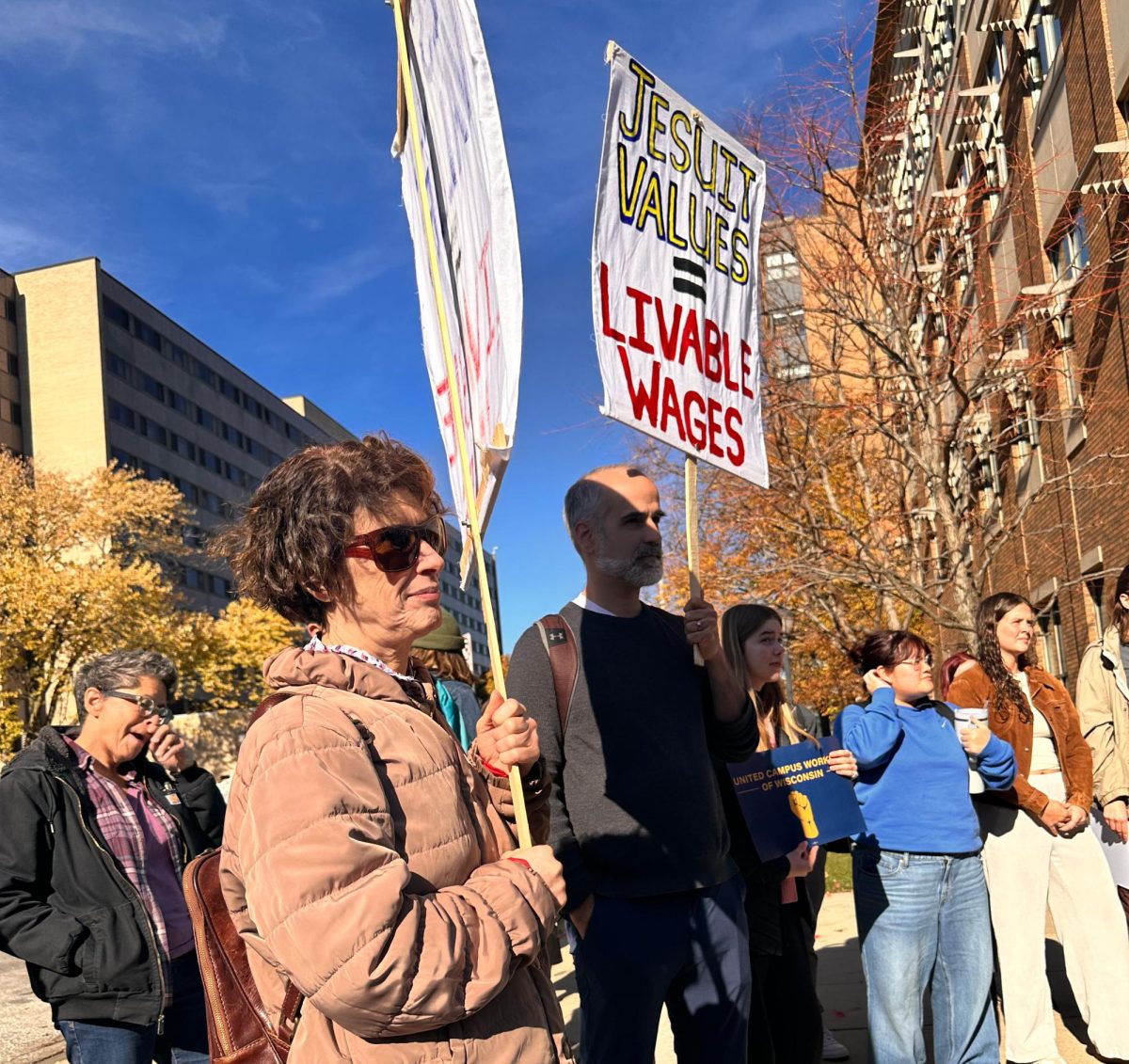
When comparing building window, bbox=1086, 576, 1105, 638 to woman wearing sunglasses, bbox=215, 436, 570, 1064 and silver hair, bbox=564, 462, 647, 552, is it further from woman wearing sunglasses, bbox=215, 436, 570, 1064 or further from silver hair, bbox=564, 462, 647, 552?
woman wearing sunglasses, bbox=215, 436, 570, 1064

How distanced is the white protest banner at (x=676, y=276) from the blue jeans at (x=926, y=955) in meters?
1.84

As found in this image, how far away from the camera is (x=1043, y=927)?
539cm

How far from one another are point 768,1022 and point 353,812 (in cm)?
319

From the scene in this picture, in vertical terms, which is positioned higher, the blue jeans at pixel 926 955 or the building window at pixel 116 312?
the building window at pixel 116 312

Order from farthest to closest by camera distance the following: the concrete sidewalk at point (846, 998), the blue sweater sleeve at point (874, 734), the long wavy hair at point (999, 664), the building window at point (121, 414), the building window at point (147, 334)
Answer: the building window at point (147, 334) → the building window at point (121, 414) → the concrete sidewalk at point (846, 998) → the long wavy hair at point (999, 664) → the blue sweater sleeve at point (874, 734)

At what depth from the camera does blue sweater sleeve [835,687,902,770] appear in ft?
15.9

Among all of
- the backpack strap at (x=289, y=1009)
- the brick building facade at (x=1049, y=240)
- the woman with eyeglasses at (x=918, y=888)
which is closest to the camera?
the backpack strap at (x=289, y=1009)

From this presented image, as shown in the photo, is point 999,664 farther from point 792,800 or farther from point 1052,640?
point 1052,640

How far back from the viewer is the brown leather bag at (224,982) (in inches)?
85.9

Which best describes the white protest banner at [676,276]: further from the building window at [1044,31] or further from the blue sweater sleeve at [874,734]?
the building window at [1044,31]

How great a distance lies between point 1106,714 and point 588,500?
123 inches

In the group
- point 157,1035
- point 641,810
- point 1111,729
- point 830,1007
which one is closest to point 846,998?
point 830,1007

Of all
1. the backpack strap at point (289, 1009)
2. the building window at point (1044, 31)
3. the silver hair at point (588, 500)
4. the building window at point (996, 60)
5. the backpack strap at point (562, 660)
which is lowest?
the backpack strap at point (289, 1009)

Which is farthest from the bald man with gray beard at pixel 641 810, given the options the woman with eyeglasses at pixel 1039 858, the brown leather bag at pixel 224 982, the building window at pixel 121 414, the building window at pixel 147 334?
the building window at pixel 147 334
